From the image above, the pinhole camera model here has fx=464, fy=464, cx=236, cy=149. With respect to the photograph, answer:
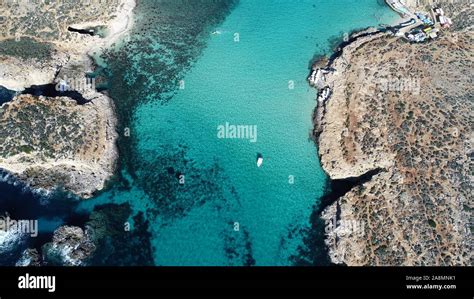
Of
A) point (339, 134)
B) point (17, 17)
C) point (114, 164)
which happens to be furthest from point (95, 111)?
point (339, 134)

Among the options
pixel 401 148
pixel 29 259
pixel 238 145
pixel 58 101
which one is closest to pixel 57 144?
pixel 58 101

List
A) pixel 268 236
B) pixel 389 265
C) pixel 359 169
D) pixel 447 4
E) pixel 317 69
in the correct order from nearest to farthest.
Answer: pixel 389 265 < pixel 268 236 < pixel 359 169 < pixel 317 69 < pixel 447 4

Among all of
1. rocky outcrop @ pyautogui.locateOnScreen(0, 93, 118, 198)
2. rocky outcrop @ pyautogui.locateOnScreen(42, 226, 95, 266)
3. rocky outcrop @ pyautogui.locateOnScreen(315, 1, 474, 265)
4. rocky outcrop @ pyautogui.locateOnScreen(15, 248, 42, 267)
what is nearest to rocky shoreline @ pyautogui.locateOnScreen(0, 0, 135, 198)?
rocky outcrop @ pyautogui.locateOnScreen(0, 93, 118, 198)

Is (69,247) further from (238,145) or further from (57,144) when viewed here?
(238,145)

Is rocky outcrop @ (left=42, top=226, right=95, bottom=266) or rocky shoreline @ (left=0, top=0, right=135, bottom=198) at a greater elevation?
rocky shoreline @ (left=0, top=0, right=135, bottom=198)

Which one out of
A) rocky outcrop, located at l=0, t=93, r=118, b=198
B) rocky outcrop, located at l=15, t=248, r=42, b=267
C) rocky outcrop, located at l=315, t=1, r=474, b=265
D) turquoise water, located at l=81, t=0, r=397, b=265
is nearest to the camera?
rocky outcrop, located at l=15, t=248, r=42, b=267

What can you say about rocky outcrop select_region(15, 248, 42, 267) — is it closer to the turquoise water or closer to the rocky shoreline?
the turquoise water

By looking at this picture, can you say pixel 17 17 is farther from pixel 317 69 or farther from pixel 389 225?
pixel 389 225
